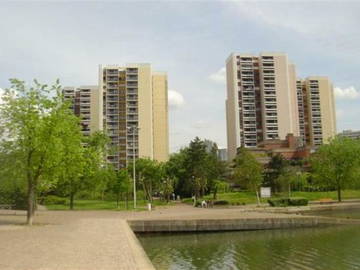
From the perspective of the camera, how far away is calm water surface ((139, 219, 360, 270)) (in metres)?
17.5

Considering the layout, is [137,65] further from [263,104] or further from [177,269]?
[177,269]

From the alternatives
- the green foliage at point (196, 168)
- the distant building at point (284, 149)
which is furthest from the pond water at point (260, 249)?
the distant building at point (284, 149)

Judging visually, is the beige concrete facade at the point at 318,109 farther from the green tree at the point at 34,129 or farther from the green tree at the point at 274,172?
the green tree at the point at 34,129

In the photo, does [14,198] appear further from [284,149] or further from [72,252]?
[284,149]

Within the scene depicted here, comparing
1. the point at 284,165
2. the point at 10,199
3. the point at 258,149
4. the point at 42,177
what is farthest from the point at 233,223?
the point at 258,149

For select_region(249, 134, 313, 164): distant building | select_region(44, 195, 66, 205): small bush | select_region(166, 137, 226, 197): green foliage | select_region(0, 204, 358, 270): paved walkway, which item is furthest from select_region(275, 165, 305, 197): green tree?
select_region(0, 204, 358, 270): paved walkway

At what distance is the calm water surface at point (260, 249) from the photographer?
17469 millimetres

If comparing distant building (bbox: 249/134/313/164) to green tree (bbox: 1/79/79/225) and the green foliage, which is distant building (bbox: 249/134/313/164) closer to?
the green foliage

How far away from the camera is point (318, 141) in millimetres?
131625

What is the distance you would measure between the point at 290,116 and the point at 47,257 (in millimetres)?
114720

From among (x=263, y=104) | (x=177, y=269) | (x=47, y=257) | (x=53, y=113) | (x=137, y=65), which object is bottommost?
(x=177, y=269)

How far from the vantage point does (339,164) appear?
62094 millimetres

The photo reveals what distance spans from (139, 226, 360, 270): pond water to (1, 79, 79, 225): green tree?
329 inches

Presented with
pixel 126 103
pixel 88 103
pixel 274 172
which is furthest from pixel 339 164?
pixel 88 103
